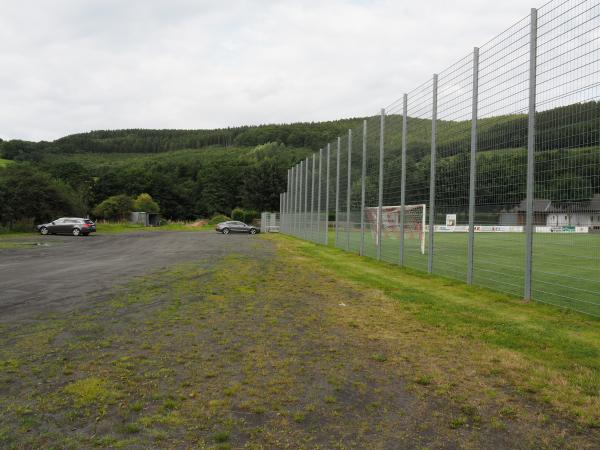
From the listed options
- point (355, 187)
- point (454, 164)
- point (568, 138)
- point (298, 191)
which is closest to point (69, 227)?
point (298, 191)

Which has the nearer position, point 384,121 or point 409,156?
point 409,156

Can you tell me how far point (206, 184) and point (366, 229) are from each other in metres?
80.8

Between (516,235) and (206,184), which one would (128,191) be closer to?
(206,184)

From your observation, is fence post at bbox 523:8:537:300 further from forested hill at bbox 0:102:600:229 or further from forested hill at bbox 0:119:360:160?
forested hill at bbox 0:119:360:160

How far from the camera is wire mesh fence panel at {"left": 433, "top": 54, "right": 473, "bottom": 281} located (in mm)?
9484

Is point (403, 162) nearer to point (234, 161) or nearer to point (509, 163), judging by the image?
point (509, 163)

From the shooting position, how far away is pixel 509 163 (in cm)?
792

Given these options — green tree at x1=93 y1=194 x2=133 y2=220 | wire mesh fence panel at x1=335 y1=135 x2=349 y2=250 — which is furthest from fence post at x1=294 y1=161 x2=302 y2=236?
green tree at x1=93 y1=194 x2=133 y2=220

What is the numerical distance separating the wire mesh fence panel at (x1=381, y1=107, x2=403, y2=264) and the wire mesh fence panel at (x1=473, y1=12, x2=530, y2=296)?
4067 millimetres

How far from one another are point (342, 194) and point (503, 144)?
1141 cm

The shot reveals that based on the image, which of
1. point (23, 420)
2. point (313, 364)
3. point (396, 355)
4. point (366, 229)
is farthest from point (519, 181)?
point (366, 229)

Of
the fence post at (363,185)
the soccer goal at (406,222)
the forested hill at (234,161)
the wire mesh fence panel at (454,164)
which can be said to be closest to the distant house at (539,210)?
the forested hill at (234,161)

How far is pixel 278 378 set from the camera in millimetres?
3922

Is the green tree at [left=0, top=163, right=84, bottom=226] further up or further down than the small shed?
further up
